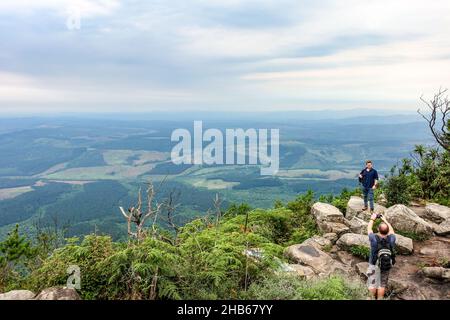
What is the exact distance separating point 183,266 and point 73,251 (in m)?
2.54

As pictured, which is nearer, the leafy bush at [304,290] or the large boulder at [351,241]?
the leafy bush at [304,290]

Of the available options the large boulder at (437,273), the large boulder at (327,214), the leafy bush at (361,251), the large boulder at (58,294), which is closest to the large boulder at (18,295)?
the large boulder at (58,294)

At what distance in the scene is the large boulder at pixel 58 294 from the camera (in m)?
6.29

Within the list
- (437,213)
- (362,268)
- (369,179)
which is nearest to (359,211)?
(369,179)

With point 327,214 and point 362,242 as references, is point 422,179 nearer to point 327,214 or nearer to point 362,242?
point 327,214

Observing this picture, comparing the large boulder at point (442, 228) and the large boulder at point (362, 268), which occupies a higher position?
the large boulder at point (442, 228)

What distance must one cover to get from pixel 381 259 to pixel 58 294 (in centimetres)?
700

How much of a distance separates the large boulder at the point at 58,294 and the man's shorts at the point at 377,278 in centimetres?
654

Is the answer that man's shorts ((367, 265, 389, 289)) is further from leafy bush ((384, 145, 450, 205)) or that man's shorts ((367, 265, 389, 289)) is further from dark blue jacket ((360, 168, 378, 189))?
leafy bush ((384, 145, 450, 205))

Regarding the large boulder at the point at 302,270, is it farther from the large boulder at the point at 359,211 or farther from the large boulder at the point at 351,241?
the large boulder at the point at 359,211

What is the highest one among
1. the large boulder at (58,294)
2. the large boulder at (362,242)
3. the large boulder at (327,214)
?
the large boulder at (58,294)
